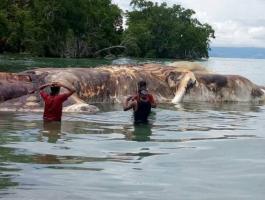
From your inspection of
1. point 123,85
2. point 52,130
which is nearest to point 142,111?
point 52,130

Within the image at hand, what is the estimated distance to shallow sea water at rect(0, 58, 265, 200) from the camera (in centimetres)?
642

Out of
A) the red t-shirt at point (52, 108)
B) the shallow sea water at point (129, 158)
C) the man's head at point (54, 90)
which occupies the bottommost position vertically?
the shallow sea water at point (129, 158)

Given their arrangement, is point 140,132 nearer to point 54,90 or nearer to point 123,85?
point 54,90

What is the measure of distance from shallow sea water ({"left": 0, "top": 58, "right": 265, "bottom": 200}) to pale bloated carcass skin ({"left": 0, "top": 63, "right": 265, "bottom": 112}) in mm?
1099

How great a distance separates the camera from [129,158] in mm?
8125

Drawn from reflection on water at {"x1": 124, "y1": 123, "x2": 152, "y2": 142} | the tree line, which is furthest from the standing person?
the tree line

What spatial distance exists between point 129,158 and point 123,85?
7.74 metres

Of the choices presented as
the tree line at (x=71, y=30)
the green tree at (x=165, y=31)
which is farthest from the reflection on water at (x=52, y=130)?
the green tree at (x=165, y=31)

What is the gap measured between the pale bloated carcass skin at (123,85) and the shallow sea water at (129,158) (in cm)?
110

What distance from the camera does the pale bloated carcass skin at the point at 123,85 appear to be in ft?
44.5

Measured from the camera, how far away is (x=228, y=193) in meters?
6.44

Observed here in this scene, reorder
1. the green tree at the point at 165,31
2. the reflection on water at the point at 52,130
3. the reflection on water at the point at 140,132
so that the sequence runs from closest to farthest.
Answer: the reflection on water at the point at 52,130, the reflection on water at the point at 140,132, the green tree at the point at 165,31

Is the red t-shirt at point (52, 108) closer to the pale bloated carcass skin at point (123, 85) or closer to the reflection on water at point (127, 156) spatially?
the reflection on water at point (127, 156)

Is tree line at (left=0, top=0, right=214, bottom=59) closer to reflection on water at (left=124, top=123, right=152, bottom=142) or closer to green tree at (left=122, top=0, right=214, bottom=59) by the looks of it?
green tree at (left=122, top=0, right=214, bottom=59)
